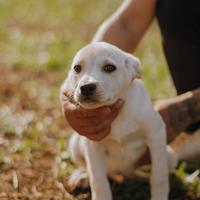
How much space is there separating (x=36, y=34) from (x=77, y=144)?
4.81m

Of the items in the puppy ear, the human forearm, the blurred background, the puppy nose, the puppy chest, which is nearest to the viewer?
the puppy nose

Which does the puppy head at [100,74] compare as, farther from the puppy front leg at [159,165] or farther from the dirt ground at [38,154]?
the dirt ground at [38,154]

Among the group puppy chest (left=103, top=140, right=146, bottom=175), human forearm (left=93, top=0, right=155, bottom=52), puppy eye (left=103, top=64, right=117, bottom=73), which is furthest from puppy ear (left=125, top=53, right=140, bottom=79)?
human forearm (left=93, top=0, right=155, bottom=52)

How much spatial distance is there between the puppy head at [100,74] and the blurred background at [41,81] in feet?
2.85

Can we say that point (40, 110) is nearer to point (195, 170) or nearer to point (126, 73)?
point (195, 170)

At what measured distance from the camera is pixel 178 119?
3.62 m

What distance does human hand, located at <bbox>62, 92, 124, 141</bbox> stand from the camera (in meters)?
2.85

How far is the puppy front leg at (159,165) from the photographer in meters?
2.90

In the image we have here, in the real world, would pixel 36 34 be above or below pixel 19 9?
below

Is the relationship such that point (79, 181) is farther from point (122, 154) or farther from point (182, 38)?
point (182, 38)

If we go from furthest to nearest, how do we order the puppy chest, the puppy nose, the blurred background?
the blurred background → the puppy chest → the puppy nose

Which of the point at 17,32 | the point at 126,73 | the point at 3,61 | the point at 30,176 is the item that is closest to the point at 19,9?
the point at 17,32

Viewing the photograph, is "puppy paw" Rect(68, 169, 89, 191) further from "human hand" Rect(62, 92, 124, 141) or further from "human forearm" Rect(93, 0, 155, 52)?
"human forearm" Rect(93, 0, 155, 52)

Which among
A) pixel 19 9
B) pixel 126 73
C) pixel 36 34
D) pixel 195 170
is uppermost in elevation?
pixel 19 9
